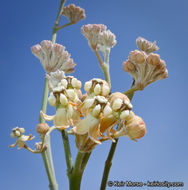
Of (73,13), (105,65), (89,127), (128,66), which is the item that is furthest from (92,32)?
(73,13)

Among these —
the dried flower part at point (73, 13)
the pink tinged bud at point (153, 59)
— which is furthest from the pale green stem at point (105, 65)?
the dried flower part at point (73, 13)

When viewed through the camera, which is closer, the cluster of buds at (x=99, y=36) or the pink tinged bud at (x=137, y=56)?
the pink tinged bud at (x=137, y=56)

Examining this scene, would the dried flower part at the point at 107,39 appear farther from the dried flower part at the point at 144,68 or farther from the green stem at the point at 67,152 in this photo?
the green stem at the point at 67,152

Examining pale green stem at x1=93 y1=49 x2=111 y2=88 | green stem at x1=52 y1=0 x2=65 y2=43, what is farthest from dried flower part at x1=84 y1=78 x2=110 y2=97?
green stem at x1=52 y1=0 x2=65 y2=43

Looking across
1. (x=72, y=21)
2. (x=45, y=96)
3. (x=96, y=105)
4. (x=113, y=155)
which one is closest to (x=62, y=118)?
(x=96, y=105)

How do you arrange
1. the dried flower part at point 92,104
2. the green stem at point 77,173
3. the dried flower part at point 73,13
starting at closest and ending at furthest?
the dried flower part at point 92,104, the green stem at point 77,173, the dried flower part at point 73,13

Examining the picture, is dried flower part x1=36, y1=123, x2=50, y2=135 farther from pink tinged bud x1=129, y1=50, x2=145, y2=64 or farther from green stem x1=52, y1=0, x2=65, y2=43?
green stem x1=52, y1=0, x2=65, y2=43

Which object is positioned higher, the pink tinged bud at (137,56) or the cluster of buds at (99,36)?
the cluster of buds at (99,36)

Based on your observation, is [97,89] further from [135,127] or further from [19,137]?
[19,137]
